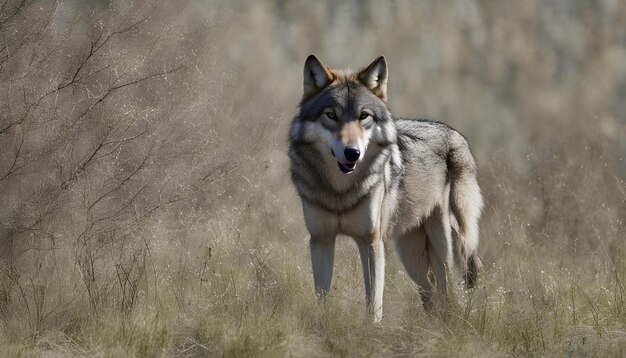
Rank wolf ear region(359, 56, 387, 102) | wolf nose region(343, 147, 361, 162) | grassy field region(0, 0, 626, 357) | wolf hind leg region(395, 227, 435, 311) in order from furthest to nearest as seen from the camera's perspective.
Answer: wolf hind leg region(395, 227, 435, 311) < wolf ear region(359, 56, 387, 102) < wolf nose region(343, 147, 361, 162) < grassy field region(0, 0, 626, 357)

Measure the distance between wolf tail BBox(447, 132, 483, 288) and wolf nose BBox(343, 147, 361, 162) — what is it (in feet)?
5.12

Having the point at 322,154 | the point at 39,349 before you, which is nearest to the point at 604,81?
the point at 322,154

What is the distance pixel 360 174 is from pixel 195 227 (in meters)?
2.14

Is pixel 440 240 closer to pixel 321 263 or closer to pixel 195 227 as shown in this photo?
pixel 321 263

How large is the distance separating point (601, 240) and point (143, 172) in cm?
389

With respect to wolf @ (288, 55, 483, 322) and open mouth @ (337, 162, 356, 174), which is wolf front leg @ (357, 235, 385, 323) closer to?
wolf @ (288, 55, 483, 322)

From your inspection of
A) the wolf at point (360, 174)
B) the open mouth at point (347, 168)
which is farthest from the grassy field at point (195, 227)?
the open mouth at point (347, 168)

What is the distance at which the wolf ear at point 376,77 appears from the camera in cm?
552

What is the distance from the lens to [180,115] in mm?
6750

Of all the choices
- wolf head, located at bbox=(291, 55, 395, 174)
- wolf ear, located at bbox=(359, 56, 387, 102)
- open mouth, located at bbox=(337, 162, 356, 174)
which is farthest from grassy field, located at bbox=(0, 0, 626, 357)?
wolf ear, located at bbox=(359, 56, 387, 102)

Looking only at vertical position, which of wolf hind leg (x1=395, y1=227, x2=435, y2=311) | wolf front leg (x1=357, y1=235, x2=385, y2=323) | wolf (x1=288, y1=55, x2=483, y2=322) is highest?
wolf (x1=288, y1=55, x2=483, y2=322)

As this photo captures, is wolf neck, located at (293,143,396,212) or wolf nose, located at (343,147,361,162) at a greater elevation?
wolf nose, located at (343,147,361,162)

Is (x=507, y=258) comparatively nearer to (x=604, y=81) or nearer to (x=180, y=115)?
(x=180, y=115)

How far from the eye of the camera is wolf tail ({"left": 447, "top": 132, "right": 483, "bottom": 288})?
247 inches
